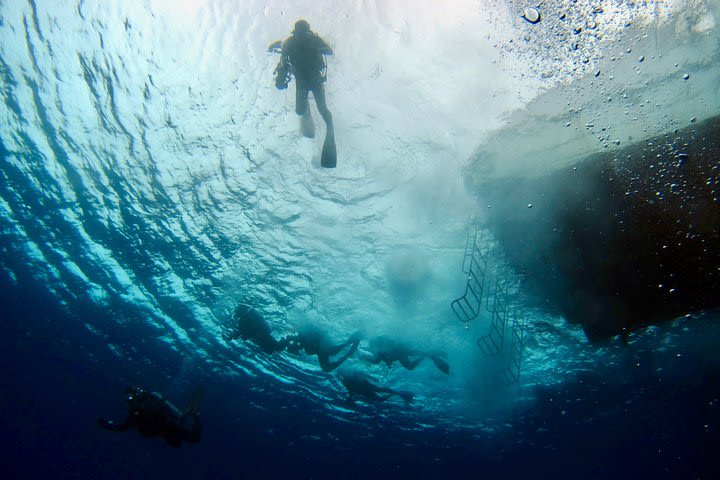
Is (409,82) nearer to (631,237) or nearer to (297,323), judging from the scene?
(631,237)

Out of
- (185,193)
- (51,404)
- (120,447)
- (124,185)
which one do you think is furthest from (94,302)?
(120,447)

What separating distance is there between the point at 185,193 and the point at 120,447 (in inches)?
1410

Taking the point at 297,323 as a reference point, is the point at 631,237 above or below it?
below

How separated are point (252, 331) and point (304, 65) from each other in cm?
1356

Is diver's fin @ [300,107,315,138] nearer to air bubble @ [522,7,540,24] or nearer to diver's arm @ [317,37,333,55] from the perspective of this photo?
diver's arm @ [317,37,333,55]

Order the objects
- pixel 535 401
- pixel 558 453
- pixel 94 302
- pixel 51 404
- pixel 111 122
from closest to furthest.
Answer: pixel 111 122 → pixel 94 302 → pixel 535 401 → pixel 51 404 → pixel 558 453

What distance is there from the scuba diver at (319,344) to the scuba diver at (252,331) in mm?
761

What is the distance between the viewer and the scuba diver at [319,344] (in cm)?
1509

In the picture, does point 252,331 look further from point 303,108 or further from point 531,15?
point 531,15

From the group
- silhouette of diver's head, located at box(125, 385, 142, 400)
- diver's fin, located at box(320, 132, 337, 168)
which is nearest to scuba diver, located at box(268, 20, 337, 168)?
diver's fin, located at box(320, 132, 337, 168)

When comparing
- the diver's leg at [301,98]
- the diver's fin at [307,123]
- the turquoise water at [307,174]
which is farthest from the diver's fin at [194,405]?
the diver's leg at [301,98]

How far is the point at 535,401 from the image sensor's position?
72.7 ft

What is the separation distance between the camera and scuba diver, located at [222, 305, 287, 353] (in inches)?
615

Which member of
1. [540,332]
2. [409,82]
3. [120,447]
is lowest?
[120,447]
